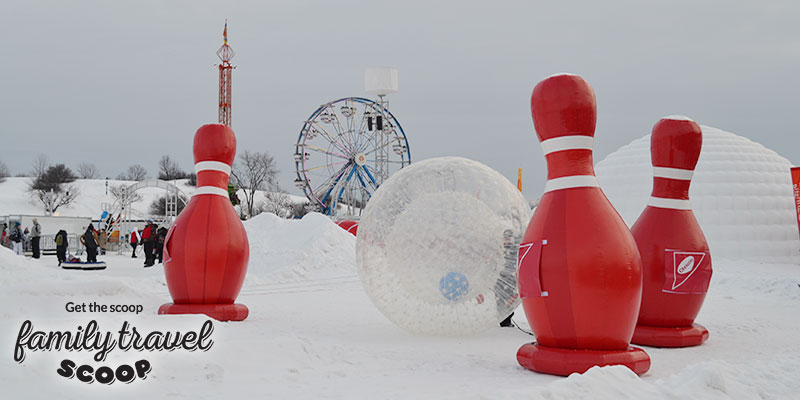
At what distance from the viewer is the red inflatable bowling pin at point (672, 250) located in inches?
275

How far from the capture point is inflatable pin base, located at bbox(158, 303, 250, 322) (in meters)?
7.72

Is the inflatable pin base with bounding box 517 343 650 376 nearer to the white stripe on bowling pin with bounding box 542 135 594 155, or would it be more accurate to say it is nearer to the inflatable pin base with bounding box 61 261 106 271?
the white stripe on bowling pin with bounding box 542 135 594 155

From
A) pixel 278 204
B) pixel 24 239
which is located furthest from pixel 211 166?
pixel 278 204

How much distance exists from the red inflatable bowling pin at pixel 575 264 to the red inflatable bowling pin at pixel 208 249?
3833mm

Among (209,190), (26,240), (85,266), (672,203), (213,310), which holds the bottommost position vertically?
(26,240)

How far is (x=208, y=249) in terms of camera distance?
7.89 m

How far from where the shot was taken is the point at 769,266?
1656 cm

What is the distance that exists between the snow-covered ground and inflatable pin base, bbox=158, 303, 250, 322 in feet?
0.95

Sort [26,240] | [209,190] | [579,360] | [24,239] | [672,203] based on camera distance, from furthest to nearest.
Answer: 1. [26,240]
2. [24,239]
3. [209,190]
4. [672,203]
5. [579,360]

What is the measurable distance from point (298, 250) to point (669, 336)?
10.3 metres

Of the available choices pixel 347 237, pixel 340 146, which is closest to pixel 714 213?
pixel 347 237

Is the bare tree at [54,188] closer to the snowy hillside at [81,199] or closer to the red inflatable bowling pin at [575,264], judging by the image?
the snowy hillside at [81,199]

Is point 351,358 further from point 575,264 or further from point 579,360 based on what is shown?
point 575,264

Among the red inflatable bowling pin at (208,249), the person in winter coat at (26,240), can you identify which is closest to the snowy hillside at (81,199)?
the person in winter coat at (26,240)
